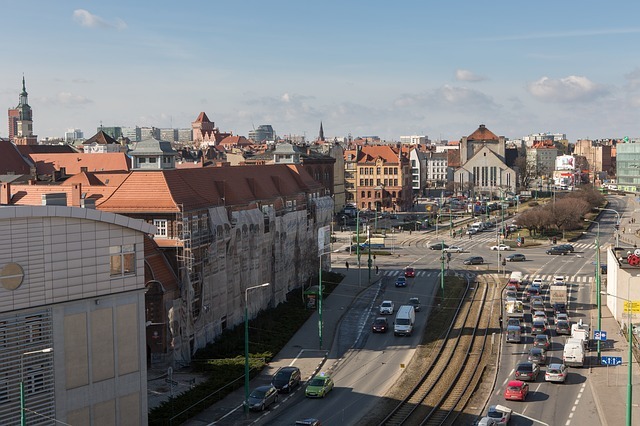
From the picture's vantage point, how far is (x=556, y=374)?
4547 centimetres

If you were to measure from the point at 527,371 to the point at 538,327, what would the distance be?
1337cm

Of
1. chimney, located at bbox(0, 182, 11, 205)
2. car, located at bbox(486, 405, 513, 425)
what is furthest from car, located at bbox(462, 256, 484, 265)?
chimney, located at bbox(0, 182, 11, 205)

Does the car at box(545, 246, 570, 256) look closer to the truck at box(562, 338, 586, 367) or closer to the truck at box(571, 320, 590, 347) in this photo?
the truck at box(571, 320, 590, 347)

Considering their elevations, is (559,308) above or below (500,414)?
above

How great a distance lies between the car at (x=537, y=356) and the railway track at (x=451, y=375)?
3.09 m

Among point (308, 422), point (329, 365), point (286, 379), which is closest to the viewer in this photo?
point (308, 422)

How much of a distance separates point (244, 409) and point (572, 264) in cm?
6059

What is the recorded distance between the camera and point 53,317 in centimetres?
3159

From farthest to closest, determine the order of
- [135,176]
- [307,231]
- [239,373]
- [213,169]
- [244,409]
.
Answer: [307,231], [213,169], [135,176], [239,373], [244,409]

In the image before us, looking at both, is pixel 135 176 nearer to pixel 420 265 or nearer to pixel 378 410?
pixel 378 410

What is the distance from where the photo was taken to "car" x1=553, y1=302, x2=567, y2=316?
6406 centimetres

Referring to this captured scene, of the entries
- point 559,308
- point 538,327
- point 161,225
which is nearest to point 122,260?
point 161,225

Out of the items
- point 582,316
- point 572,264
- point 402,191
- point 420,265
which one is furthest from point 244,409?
point 402,191

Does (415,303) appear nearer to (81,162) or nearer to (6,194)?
(6,194)
